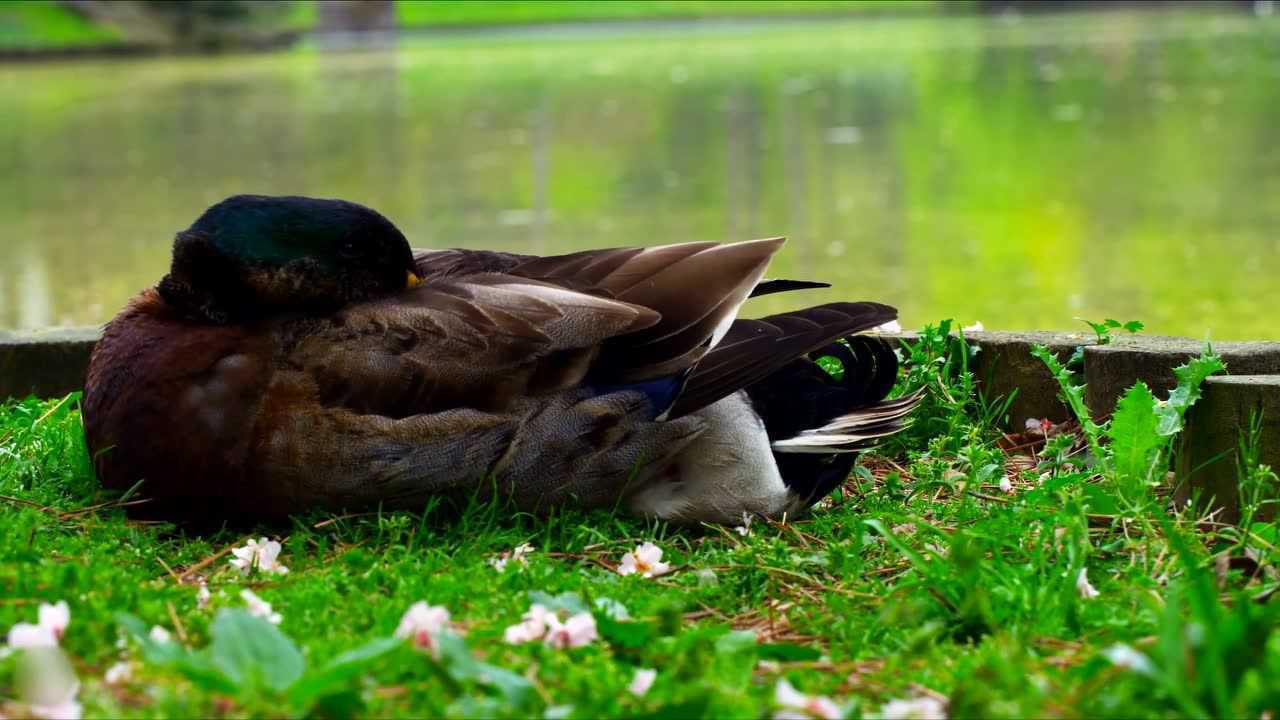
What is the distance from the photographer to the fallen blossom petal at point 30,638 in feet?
7.81

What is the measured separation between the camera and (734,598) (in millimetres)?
3035

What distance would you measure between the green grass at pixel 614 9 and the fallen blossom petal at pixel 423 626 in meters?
40.6

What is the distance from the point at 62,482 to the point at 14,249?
22.3ft

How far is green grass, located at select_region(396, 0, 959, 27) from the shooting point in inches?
1705

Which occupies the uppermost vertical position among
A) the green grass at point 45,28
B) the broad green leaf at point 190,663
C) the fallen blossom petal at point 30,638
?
the green grass at point 45,28

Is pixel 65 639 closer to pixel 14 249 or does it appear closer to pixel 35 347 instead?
pixel 35 347

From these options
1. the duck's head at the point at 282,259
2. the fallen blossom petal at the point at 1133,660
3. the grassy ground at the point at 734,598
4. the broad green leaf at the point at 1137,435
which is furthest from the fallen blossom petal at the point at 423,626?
the broad green leaf at the point at 1137,435

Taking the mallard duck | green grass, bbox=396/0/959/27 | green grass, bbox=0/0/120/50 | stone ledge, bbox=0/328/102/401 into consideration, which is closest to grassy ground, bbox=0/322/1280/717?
the mallard duck

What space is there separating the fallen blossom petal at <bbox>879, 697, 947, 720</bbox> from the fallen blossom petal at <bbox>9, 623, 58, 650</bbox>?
1.23m

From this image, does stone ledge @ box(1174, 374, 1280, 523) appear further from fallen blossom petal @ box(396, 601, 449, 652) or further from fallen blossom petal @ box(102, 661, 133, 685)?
fallen blossom petal @ box(102, 661, 133, 685)

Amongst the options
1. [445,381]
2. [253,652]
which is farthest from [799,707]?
[445,381]

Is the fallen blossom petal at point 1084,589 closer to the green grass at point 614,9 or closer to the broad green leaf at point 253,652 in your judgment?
the broad green leaf at point 253,652

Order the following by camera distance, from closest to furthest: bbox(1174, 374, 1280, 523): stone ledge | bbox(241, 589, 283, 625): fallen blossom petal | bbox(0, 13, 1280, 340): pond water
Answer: bbox(241, 589, 283, 625): fallen blossom petal, bbox(1174, 374, 1280, 523): stone ledge, bbox(0, 13, 1280, 340): pond water

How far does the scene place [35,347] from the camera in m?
4.71
